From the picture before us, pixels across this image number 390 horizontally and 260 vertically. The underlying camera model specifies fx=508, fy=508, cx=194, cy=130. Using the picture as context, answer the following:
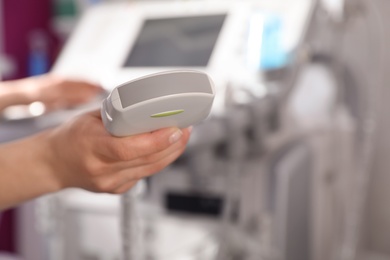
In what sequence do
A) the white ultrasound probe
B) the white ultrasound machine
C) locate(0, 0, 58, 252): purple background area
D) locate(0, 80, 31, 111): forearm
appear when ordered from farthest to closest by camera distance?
locate(0, 0, 58, 252): purple background area, the white ultrasound machine, locate(0, 80, 31, 111): forearm, the white ultrasound probe

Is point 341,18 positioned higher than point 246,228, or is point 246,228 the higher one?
point 341,18

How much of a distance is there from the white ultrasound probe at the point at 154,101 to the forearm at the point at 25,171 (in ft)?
0.37

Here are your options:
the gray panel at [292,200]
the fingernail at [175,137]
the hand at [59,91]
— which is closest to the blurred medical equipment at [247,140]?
the gray panel at [292,200]

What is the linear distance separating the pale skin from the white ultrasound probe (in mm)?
18

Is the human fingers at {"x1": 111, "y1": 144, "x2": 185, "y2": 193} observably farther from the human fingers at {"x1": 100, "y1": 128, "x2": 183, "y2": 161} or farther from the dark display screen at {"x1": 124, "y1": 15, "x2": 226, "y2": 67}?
the dark display screen at {"x1": 124, "y1": 15, "x2": 226, "y2": 67}

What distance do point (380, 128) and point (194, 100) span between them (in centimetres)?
128

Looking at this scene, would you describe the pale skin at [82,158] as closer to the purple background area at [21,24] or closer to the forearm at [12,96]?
the forearm at [12,96]

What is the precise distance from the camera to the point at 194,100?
17.3 inches

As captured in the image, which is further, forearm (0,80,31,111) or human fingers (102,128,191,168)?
forearm (0,80,31,111)

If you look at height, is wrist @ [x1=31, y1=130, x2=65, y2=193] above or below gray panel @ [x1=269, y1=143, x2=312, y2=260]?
above

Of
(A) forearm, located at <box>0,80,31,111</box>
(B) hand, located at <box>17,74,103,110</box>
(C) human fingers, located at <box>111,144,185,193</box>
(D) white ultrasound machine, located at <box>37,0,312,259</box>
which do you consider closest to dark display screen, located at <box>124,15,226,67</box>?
(D) white ultrasound machine, located at <box>37,0,312,259</box>

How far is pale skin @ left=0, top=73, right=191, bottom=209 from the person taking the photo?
458mm

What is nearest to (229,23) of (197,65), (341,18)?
(197,65)

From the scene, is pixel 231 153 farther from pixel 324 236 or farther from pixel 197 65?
pixel 324 236
